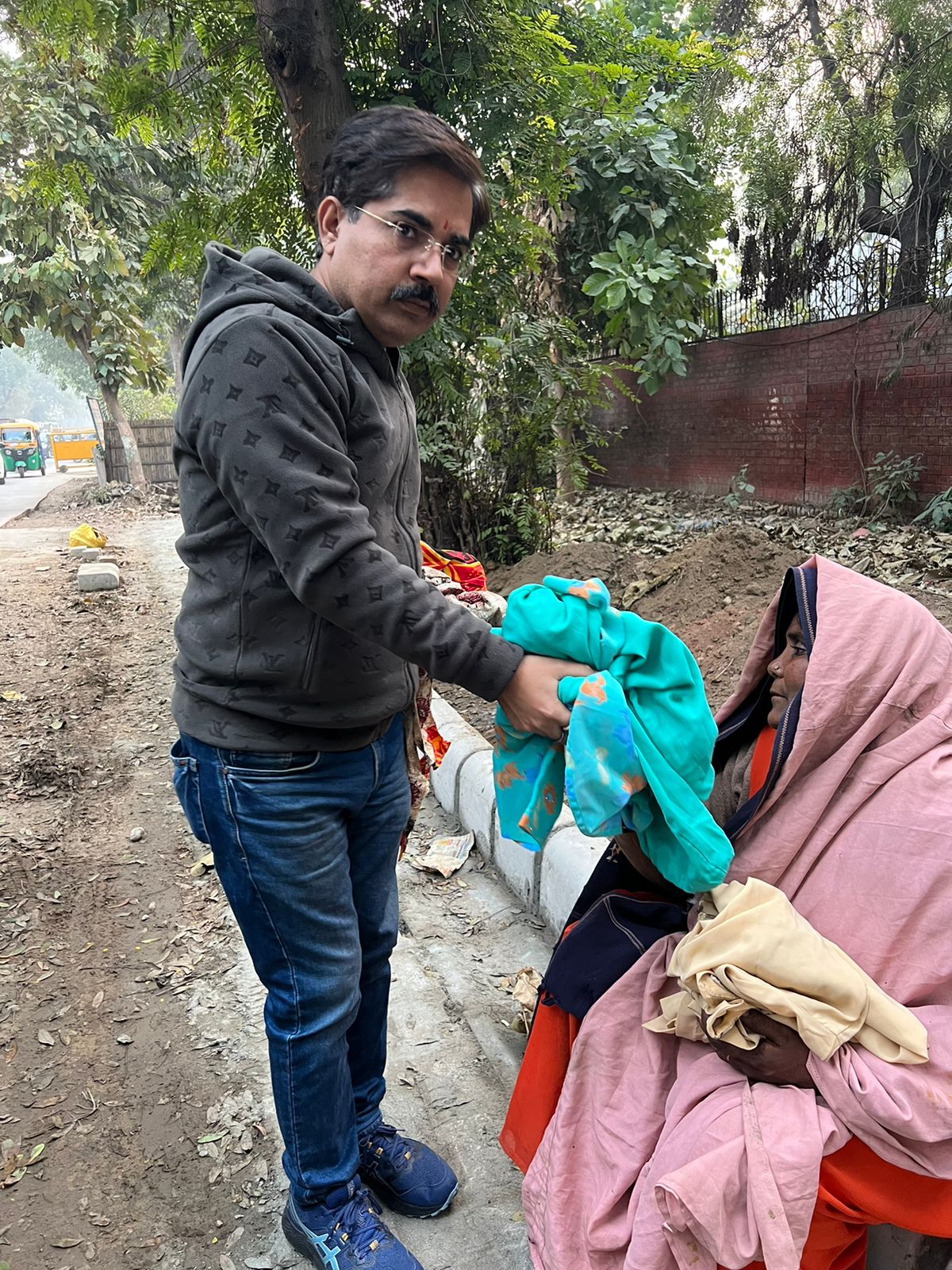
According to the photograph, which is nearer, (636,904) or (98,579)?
(636,904)

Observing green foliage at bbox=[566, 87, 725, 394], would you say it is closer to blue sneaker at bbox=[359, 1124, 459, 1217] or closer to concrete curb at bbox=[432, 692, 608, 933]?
concrete curb at bbox=[432, 692, 608, 933]

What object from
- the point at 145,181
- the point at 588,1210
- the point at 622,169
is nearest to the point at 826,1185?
the point at 588,1210

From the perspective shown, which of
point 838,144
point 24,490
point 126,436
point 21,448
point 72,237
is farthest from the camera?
point 21,448

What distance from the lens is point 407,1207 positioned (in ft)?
6.34

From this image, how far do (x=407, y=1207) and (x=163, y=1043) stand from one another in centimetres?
98

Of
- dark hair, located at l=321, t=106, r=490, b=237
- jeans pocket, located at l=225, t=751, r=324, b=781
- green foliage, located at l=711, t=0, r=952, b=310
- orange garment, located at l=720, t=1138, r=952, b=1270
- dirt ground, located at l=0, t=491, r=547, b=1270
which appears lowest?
dirt ground, located at l=0, t=491, r=547, b=1270

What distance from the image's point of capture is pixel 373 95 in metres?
4.79

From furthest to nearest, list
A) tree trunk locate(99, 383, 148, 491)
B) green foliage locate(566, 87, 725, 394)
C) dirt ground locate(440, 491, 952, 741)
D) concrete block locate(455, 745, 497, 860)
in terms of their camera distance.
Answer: tree trunk locate(99, 383, 148, 491), green foliage locate(566, 87, 725, 394), dirt ground locate(440, 491, 952, 741), concrete block locate(455, 745, 497, 860)

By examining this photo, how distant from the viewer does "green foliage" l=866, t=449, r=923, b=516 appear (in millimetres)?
8211

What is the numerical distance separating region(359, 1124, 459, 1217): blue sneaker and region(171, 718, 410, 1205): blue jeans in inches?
7.7

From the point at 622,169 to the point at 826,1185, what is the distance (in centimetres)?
787

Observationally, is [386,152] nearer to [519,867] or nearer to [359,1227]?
[359,1227]

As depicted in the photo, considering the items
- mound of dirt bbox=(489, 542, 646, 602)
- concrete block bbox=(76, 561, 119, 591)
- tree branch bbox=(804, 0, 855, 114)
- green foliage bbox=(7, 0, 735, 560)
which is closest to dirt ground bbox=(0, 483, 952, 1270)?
mound of dirt bbox=(489, 542, 646, 602)

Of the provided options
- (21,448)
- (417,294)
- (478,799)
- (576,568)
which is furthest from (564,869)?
(21,448)
